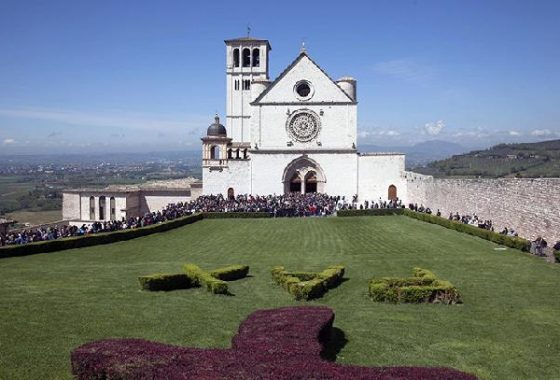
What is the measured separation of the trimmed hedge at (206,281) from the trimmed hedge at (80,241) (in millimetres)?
10781

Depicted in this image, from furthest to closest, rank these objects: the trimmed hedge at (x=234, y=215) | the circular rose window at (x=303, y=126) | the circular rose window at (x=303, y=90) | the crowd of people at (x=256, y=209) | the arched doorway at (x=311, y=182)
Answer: the arched doorway at (x=311, y=182) < the circular rose window at (x=303, y=126) < the circular rose window at (x=303, y=90) < the trimmed hedge at (x=234, y=215) < the crowd of people at (x=256, y=209)

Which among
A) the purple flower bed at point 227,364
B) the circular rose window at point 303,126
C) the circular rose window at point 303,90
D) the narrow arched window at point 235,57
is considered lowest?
the purple flower bed at point 227,364

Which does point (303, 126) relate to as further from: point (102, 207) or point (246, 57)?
point (102, 207)

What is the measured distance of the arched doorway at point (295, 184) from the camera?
179 ft

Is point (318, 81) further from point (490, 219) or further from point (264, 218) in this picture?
point (490, 219)

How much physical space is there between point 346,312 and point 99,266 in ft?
35.0

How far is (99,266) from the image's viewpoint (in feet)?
70.8

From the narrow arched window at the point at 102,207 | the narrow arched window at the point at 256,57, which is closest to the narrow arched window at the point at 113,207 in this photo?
the narrow arched window at the point at 102,207

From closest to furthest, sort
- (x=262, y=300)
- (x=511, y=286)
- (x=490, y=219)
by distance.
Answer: (x=262, y=300) < (x=511, y=286) < (x=490, y=219)

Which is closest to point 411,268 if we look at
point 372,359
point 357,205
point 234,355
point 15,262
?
point 372,359

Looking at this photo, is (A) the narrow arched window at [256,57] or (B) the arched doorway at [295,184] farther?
(A) the narrow arched window at [256,57]

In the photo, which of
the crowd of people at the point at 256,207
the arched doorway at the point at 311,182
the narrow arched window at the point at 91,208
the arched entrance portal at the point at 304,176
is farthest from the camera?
the narrow arched window at the point at 91,208

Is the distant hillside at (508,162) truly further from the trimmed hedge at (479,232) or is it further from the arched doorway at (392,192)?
the trimmed hedge at (479,232)

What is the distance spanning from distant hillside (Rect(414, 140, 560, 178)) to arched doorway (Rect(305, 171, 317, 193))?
62567 mm
